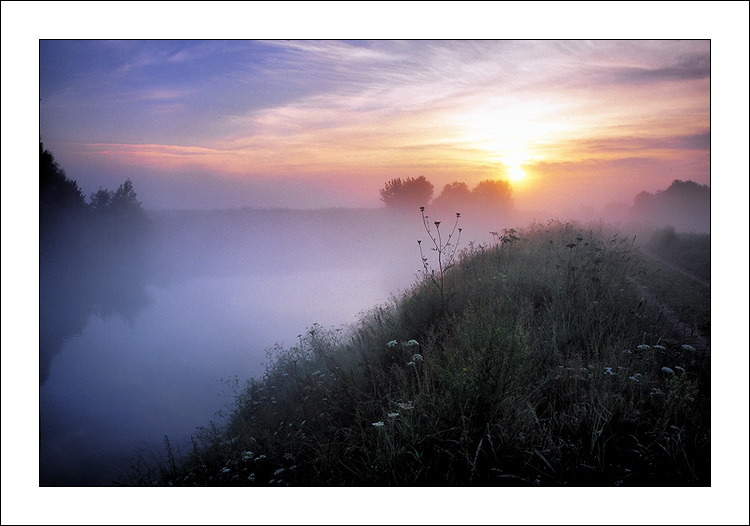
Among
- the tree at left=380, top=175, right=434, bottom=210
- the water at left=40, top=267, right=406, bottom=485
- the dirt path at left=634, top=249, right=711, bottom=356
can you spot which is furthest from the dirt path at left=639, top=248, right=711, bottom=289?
the water at left=40, top=267, right=406, bottom=485

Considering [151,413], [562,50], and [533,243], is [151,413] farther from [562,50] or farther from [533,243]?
[562,50]

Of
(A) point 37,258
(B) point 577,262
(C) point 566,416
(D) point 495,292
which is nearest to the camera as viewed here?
(C) point 566,416

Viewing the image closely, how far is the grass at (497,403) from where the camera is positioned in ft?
10.1

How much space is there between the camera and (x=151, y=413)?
161 inches

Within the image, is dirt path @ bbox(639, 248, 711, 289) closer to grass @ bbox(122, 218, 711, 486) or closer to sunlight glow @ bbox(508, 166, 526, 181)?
grass @ bbox(122, 218, 711, 486)

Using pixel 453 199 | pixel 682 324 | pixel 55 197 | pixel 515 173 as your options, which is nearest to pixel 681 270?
pixel 682 324

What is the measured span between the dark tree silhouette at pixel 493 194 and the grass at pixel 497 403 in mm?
563

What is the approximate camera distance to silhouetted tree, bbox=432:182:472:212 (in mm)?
4535

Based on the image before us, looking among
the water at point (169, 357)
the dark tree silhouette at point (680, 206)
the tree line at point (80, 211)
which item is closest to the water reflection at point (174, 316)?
the water at point (169, 357)

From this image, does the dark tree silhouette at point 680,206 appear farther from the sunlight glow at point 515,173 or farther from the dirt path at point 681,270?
the sunlight glow at point 515,173

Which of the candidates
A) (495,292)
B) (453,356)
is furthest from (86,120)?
(495,292)

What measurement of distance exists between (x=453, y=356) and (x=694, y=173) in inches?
103

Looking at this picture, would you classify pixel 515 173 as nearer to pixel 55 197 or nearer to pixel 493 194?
pixel 493 194

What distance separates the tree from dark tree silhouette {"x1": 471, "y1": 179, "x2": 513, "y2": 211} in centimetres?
44
